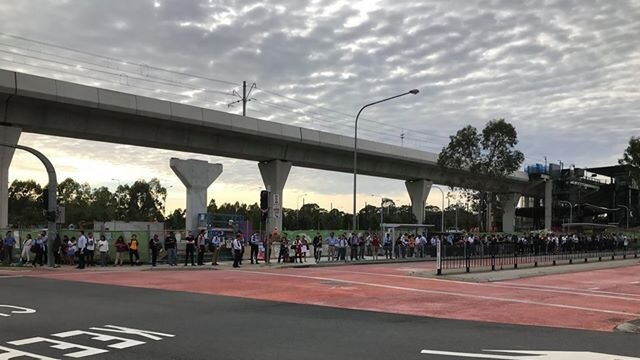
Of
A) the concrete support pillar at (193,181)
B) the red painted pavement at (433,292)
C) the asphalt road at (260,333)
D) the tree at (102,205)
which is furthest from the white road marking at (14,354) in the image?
the tree at (102,205)

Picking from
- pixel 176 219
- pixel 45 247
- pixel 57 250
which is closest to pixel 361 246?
pixel 57 250

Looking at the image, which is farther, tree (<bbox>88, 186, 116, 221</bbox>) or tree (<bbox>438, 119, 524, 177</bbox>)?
tree (<bbox>88, 186, 116, 221</bbox>)

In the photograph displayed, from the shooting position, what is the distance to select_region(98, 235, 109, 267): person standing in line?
96.3ft

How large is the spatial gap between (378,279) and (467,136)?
4209 cm

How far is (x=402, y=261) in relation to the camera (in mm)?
36469

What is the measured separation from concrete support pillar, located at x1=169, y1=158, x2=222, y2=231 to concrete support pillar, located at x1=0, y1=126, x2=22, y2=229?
10131 millimetres

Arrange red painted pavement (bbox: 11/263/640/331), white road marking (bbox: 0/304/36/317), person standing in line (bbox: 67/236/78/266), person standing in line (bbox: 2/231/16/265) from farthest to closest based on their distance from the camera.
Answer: person standing in line (bbox: 67/236/78/266) < person standing in line (bbox: 2/231/16/265) < red painted pavement (bbox: 11/263/640/331) < white road marking (bbox: 0/304/36/317)

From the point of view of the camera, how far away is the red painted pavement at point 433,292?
1360 centimetres

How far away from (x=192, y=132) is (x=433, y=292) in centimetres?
2923

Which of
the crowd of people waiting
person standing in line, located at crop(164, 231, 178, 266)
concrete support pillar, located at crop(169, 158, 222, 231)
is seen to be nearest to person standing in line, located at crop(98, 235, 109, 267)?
the crowd of people waiting

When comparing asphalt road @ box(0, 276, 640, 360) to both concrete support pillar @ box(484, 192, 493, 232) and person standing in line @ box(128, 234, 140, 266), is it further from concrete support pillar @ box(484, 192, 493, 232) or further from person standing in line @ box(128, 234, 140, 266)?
concrete support pillar @ box(484, 192, 493, 232)

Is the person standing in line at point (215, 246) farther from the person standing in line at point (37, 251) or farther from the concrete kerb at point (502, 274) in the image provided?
the concrete kerb at point (502, 274)

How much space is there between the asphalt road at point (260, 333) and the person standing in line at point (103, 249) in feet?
48.2

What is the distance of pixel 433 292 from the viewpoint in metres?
18.1
